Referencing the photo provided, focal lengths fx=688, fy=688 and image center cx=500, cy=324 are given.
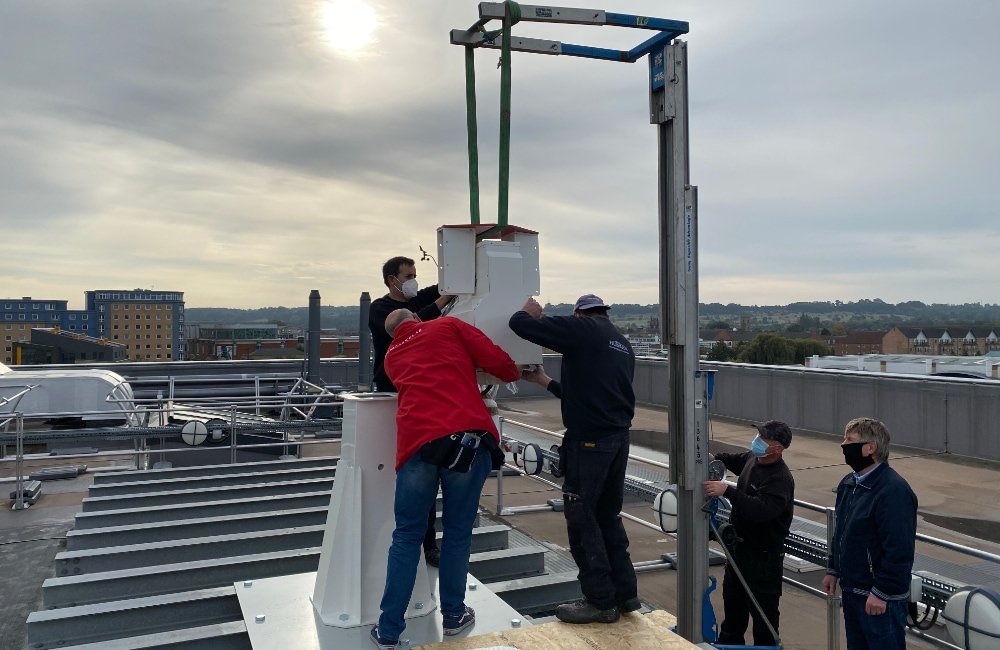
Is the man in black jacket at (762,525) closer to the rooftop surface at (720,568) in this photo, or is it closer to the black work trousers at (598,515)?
the black work trousers at (598,515)

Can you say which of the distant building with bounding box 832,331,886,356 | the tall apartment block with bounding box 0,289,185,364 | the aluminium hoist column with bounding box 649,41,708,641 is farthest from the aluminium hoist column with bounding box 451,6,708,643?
the tall apartment block with bounding box 0,289,185,364

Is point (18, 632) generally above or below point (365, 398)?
below

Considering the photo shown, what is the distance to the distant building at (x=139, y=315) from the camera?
106375 millimetres

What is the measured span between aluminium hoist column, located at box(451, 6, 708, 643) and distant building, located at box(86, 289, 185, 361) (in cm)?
11193

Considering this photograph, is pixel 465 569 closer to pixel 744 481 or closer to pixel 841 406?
pixel 744 481

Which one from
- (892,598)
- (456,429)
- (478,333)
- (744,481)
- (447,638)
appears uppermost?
(478,333)

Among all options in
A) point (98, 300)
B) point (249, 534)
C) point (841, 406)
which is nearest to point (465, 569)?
point (249, 534)

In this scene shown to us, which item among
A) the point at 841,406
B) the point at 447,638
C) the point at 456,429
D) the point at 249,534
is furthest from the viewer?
the point at 841,406

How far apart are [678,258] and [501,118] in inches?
52.0

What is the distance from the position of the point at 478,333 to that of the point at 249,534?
2771mm

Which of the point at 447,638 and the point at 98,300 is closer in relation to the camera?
the point at 447,638

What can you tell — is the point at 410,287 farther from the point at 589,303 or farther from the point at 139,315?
the point at 139,315

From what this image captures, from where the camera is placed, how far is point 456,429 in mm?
3412

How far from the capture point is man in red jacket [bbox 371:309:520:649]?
3424mm
